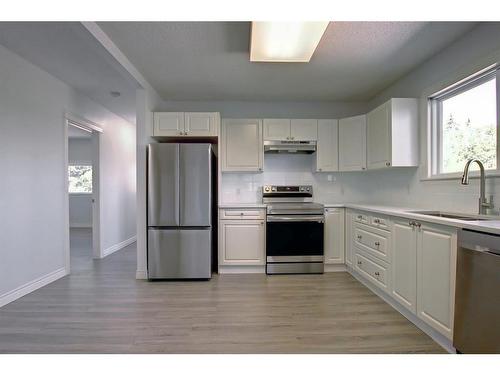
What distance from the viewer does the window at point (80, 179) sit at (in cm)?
757

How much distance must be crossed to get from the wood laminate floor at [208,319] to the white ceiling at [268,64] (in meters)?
2.37

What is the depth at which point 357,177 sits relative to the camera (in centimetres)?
396

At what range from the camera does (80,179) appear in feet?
25.0

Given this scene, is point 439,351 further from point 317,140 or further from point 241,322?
point 317,140

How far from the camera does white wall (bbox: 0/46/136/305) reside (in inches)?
98.2

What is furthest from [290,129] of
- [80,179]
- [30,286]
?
[80,179]

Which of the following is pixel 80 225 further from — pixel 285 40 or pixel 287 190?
pixel 285 40

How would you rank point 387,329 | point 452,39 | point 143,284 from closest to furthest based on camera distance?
point 387,329 → point 452,39 → point 143,284

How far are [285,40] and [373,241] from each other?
206 cm

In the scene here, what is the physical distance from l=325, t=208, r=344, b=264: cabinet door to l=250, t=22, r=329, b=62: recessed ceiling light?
6.42ft

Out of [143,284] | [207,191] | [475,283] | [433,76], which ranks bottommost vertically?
[143,284]

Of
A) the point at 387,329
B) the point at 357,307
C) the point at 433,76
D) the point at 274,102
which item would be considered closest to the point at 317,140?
the point at 274,102

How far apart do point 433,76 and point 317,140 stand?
1.45 m

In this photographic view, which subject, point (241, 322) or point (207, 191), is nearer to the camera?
point (241, 322)
